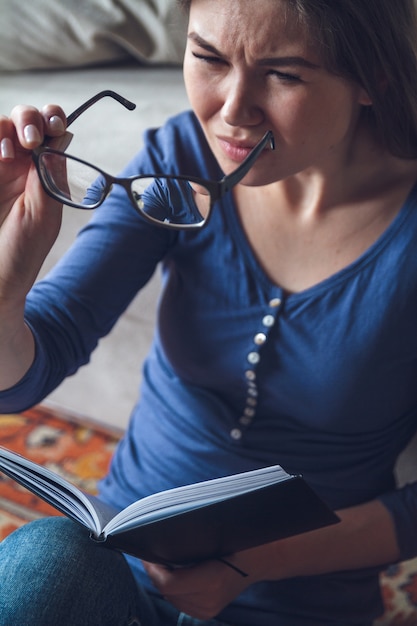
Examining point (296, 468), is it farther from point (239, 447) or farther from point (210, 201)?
point (210, 201)

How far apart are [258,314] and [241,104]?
260 mm

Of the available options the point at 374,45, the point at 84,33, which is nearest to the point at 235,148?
the point at 374,45

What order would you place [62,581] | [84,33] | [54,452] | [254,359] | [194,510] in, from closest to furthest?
1. [194,510]
2. [62,581]
3. [254,359]
4. [84,33]
5. [54,452]

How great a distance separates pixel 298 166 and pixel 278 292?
0.52 ft

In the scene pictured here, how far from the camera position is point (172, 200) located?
28.6 inches

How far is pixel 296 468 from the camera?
0.93 metres

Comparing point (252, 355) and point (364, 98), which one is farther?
point (252, 355)

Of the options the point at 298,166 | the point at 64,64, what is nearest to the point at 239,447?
the point at 298,166

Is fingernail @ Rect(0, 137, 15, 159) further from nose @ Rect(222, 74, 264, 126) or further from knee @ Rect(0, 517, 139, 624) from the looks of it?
knee @ Rect(0, 517, 139, 624)

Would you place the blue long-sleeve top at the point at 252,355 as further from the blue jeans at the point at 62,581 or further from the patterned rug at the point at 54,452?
the patterned rug at the point at 54,452

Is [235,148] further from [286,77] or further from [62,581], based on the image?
[62,581]

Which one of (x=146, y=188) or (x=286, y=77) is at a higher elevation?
(x=286, y=77)

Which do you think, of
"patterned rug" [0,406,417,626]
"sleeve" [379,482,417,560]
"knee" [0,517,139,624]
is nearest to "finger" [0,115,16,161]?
"knee" [0,517,139,624]

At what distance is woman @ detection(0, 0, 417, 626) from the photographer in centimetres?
75
